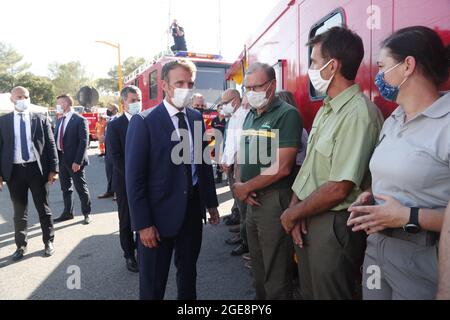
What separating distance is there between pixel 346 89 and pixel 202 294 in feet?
7.64

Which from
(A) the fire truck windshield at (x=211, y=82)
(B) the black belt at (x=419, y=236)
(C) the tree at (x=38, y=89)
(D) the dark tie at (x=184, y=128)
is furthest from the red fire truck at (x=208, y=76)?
(C) the tree at (x=38, y=89)

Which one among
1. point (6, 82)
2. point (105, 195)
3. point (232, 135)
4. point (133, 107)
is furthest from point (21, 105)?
point (6, 82)

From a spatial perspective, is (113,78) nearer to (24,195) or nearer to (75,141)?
(75,141)

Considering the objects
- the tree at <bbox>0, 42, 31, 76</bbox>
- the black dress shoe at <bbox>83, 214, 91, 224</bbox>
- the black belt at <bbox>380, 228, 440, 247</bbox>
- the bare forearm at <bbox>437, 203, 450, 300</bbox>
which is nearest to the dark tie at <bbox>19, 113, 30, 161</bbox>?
the black dress shoe at <bbox>83, 214, 91, 224</bbox>

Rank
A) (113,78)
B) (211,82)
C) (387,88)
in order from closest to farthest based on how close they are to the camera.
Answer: (387,88) → (211,82) → (113,78)

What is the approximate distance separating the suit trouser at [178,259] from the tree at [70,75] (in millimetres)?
56885

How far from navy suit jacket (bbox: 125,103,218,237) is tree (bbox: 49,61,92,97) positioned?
56861 mm

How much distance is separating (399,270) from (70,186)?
5.66m

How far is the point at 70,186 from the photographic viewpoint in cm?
597

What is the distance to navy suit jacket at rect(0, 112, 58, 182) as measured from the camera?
13.9 ft

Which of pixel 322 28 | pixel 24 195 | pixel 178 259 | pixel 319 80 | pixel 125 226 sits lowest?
pixel 125 226

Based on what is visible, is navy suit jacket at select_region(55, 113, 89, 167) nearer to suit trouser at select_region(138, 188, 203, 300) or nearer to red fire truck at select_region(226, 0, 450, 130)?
red fire truck at select_region(226, 0, 450, 130)

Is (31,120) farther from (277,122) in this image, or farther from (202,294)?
(277,122)
